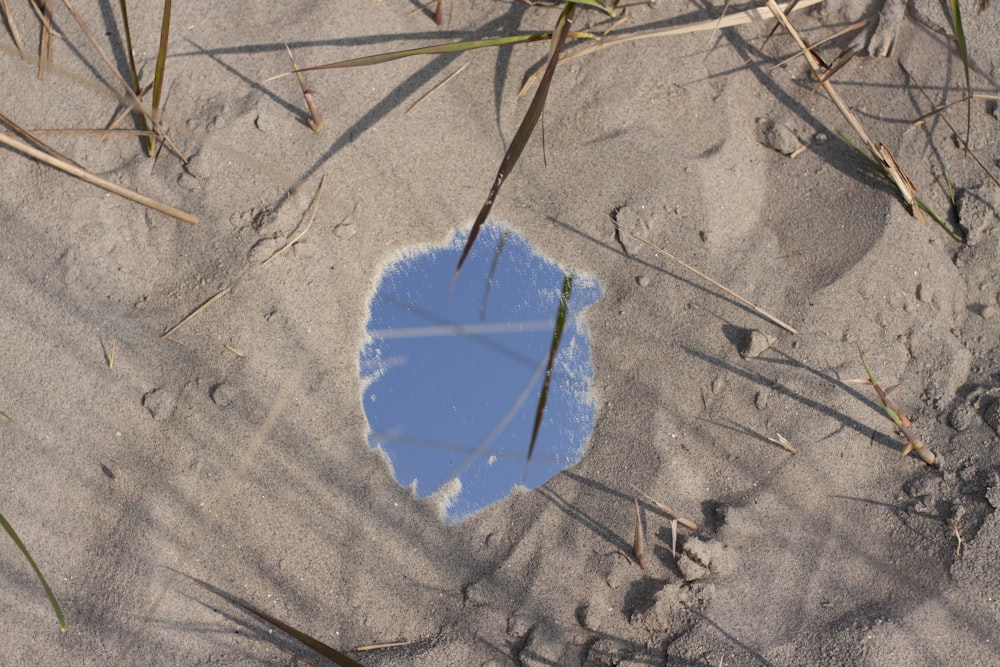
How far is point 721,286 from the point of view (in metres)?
1.84

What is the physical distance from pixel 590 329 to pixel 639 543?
487mm

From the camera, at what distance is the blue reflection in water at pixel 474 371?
71.4 inches

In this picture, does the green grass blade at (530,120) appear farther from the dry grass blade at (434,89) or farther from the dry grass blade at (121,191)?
the dry grass blade at (121,191)

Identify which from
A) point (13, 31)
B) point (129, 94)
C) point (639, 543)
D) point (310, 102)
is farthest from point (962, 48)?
point (13, 31)

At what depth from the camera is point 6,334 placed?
72.3 inches

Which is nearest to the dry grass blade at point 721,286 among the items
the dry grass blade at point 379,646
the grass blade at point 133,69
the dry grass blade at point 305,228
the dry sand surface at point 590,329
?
the dry sand surface at point 590,329

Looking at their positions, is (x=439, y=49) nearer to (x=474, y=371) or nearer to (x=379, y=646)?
(x=474, y=371)

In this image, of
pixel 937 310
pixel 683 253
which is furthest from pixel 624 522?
pixel 937 310

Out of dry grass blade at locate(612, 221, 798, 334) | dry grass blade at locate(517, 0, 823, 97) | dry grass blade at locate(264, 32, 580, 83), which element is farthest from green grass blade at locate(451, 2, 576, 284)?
dry grass blade at locate(612, 221, 798, 334)

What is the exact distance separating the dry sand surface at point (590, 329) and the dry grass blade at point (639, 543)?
0.9 inches

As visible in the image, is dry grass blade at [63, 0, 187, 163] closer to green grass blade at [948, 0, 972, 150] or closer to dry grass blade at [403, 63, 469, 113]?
dry grass blade at [403, 63, 469, 113]

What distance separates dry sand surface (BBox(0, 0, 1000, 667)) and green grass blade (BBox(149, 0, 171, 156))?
0.16ft

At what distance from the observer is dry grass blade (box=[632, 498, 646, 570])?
165 cm

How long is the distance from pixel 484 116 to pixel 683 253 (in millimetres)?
566
